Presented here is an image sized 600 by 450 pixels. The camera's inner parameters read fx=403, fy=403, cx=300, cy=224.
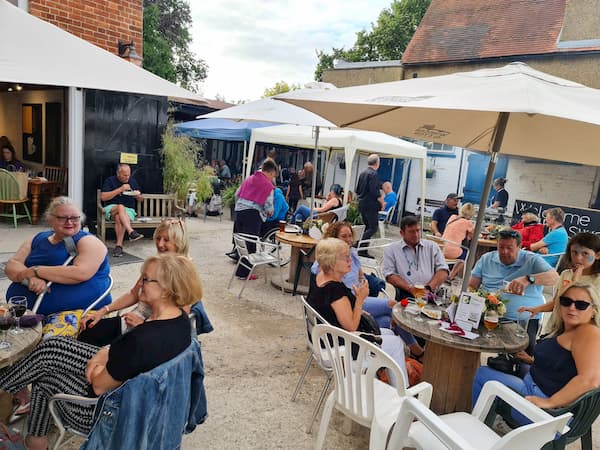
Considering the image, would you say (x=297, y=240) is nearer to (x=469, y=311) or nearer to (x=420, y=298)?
(x=420, y=298)

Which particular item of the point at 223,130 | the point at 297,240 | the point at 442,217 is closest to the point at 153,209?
the point at 297,240

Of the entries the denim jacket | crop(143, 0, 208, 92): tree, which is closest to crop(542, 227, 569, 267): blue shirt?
the denim jacket

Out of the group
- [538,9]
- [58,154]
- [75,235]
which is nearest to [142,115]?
[58,154]

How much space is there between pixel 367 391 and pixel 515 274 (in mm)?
2033

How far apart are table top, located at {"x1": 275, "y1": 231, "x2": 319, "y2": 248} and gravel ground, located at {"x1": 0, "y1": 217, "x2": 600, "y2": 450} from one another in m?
0.68

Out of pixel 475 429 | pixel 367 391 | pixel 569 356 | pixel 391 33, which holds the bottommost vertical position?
pixel 475 429

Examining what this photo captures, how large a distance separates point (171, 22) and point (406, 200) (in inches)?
691

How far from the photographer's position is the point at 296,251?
5.20m

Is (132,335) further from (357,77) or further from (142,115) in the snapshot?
(357,77)

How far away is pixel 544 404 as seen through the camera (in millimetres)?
1976

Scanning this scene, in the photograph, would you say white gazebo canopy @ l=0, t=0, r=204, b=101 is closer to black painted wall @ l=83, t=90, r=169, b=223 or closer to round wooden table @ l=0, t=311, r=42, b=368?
round wooden table @ l=0, t=311, r=42, b=368

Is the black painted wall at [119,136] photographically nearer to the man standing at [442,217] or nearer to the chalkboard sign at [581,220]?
the man standing at [442,217]

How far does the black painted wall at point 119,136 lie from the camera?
634cm

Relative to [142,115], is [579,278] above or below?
below
